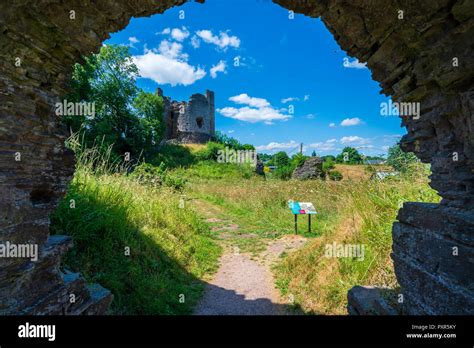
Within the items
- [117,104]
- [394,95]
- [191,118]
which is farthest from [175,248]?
[191,118]

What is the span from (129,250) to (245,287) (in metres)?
2.41

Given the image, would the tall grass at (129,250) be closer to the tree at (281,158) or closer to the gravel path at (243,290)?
the gravel path at (243,290)

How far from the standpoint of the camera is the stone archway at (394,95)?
75.4 inches

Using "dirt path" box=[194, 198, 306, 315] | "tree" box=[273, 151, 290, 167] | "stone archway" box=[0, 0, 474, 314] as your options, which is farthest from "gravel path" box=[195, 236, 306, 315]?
"tree" box=[273, 151, 290, 167]

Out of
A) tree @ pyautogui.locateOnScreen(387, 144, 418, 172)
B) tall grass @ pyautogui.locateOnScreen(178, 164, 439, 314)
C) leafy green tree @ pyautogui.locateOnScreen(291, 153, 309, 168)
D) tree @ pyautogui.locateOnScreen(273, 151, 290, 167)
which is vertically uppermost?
tree @ pyautogui.locateOnScreen(273, 151, 290, 167)

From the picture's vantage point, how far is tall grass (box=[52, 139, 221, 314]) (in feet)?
11.8

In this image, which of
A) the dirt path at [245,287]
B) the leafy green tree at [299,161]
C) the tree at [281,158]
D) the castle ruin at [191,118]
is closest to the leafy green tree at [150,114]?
the castle ruin at [191,118]

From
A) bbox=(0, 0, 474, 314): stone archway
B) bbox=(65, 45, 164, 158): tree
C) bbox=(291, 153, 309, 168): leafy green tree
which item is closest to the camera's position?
bbox=(0, 0, 474, 314): stone archway

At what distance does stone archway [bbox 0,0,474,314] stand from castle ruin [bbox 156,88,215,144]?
31.9 m

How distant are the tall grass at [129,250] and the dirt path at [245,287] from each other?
30 centimetres

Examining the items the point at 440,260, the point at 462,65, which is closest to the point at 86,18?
the point at 462,65
